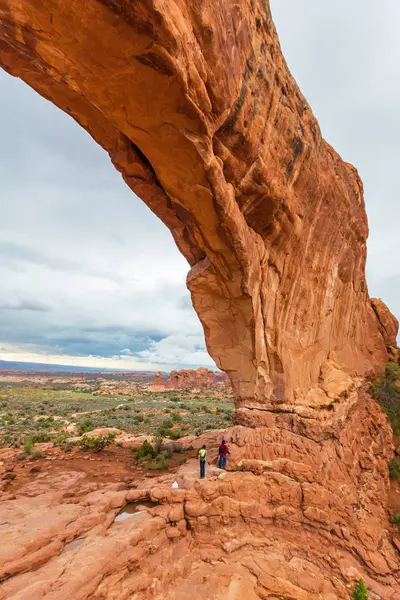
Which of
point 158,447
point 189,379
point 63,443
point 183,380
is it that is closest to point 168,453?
point 158,447

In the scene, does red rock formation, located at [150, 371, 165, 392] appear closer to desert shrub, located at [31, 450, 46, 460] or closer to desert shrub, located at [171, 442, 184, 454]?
desert shrub, located at [171, 442, 184, 454]

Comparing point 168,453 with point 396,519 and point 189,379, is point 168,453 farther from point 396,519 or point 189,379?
point 189,379

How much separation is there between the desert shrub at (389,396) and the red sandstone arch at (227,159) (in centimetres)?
340

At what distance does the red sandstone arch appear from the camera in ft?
18.2

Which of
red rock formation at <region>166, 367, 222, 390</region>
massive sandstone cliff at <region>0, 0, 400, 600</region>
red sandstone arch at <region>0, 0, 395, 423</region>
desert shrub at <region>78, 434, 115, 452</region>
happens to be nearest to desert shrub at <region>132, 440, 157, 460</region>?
desert shrub at <region>78, 434, 115, 452</region>

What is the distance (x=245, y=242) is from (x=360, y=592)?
1039 centimetres

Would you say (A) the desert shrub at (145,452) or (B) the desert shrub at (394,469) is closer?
(B) the desert shrub at (394,469)

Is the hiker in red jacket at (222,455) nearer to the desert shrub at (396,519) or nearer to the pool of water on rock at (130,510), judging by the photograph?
the pool of water on rock at (130,510)

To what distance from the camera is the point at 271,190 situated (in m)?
10.1

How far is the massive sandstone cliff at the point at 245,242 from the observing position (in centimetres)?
583

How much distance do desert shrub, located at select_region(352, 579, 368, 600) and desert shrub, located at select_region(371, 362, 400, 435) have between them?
36.1ft

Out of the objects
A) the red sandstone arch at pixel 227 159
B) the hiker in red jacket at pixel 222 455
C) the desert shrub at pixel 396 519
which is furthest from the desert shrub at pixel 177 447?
the desert shrub at pixel 396 519

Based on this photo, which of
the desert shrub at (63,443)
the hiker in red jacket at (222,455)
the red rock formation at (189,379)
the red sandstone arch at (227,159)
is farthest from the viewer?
the red rock formation at (189,379)

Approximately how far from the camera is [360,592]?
8133 mm
